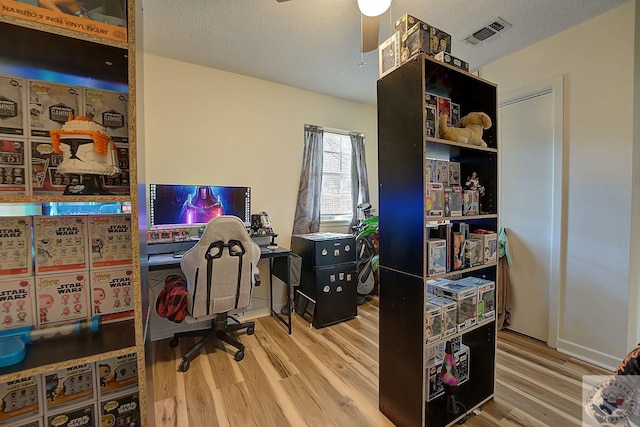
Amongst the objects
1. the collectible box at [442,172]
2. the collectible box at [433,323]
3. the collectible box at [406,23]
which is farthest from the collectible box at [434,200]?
the collectible box at [406,23]

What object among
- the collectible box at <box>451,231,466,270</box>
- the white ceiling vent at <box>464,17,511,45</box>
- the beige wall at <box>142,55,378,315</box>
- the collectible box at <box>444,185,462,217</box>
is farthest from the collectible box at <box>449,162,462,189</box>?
the beige wall at <box>142,55,378,315</box>

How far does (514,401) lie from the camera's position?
166 centimetres

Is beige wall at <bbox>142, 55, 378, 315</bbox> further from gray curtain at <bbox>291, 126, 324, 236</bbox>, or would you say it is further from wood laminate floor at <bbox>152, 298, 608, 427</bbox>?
wood laminate floor at <bbox>152, 298, 608, 427</bbox>

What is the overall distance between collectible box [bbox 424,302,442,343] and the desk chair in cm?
133

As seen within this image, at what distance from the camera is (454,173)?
5.61 ft

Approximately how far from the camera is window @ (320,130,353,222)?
3475 mm

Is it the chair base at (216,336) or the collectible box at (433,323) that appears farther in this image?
the chair base at (216,336)

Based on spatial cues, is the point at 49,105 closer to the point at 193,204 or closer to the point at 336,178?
the point at 193,204

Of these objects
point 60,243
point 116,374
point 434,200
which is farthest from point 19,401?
point 434,200

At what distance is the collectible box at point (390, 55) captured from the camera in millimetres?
1441

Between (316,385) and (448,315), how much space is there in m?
1.03

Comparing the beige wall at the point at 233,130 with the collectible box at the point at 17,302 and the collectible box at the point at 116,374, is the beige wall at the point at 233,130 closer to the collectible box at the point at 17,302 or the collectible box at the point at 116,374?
the collectible box at the point at 17,302

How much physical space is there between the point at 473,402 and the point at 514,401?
310 millimetres

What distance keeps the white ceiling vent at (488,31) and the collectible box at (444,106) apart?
40.2 inches
